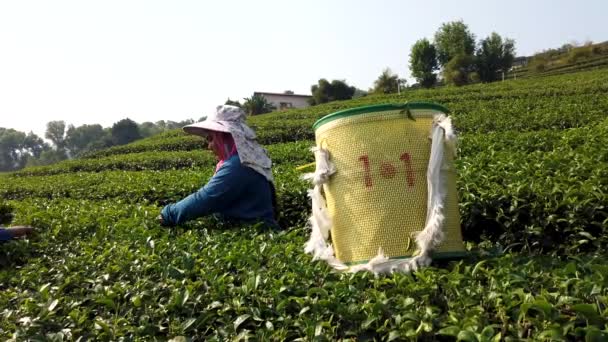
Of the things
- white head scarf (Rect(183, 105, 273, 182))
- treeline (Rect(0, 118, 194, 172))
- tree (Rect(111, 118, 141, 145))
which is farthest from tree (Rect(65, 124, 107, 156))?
white head scarf (Rect(183, 105, 273, 182))

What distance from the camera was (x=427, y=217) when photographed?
2.03 metres

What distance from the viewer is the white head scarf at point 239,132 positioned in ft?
11.0

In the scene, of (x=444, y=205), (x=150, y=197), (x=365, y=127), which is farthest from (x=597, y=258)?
(x=150, y=197)

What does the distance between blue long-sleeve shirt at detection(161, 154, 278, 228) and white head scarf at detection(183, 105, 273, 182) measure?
5 centimetres

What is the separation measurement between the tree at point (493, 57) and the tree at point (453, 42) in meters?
2.06

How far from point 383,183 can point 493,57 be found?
38568 millimetres

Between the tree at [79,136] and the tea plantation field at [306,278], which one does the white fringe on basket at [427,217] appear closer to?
the tea plantation field at [306,278]

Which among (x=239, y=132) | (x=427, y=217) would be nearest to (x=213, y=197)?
(x=239, y=132)

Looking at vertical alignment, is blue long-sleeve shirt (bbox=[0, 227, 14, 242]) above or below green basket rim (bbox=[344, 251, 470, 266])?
above

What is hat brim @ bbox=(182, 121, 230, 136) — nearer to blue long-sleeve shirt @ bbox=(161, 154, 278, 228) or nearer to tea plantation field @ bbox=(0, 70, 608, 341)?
blue long-sleeve shirt @ bbox=(161, 154, 278, 228)

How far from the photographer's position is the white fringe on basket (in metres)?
1.98

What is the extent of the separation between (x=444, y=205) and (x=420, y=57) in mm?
42840

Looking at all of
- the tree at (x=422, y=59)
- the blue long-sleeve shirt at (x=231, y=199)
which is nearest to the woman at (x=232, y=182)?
the blue long-sleeve shirt at (x=231, y=199)

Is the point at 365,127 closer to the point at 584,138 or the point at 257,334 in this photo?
the point at 257,334
